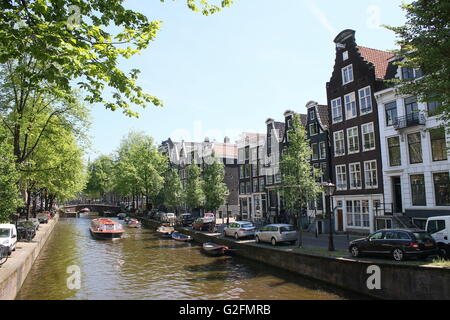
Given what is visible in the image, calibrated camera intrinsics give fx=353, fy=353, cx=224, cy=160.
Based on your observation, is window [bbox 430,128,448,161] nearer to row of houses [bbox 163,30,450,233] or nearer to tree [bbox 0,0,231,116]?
row of houses [bbox 163,30,450,233]

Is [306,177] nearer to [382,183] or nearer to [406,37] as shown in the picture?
[382,183]

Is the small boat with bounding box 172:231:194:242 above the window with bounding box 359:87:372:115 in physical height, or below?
below

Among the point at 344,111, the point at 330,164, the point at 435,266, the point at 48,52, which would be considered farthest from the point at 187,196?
the point at 48,52

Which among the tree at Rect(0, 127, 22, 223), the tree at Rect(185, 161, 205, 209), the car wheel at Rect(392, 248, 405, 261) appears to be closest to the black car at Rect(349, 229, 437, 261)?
the car wheel at Rect(392, 248, 405, 261)

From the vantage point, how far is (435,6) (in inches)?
540

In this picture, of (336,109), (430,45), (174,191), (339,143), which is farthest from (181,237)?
(430,45)

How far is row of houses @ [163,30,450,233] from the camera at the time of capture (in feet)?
86.6

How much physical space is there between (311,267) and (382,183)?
13561 mm

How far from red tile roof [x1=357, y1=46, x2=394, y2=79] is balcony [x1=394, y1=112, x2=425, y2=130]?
5160mm

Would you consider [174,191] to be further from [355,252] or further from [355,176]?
[355,252]

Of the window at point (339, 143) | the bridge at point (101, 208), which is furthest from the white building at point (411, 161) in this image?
the bridge at point (101, 208)

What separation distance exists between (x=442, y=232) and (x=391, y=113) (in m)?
14.1

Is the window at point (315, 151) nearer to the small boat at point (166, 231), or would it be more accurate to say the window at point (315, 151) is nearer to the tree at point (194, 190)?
the tree at point (194, 190)

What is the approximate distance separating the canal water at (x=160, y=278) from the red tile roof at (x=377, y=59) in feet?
66.6
